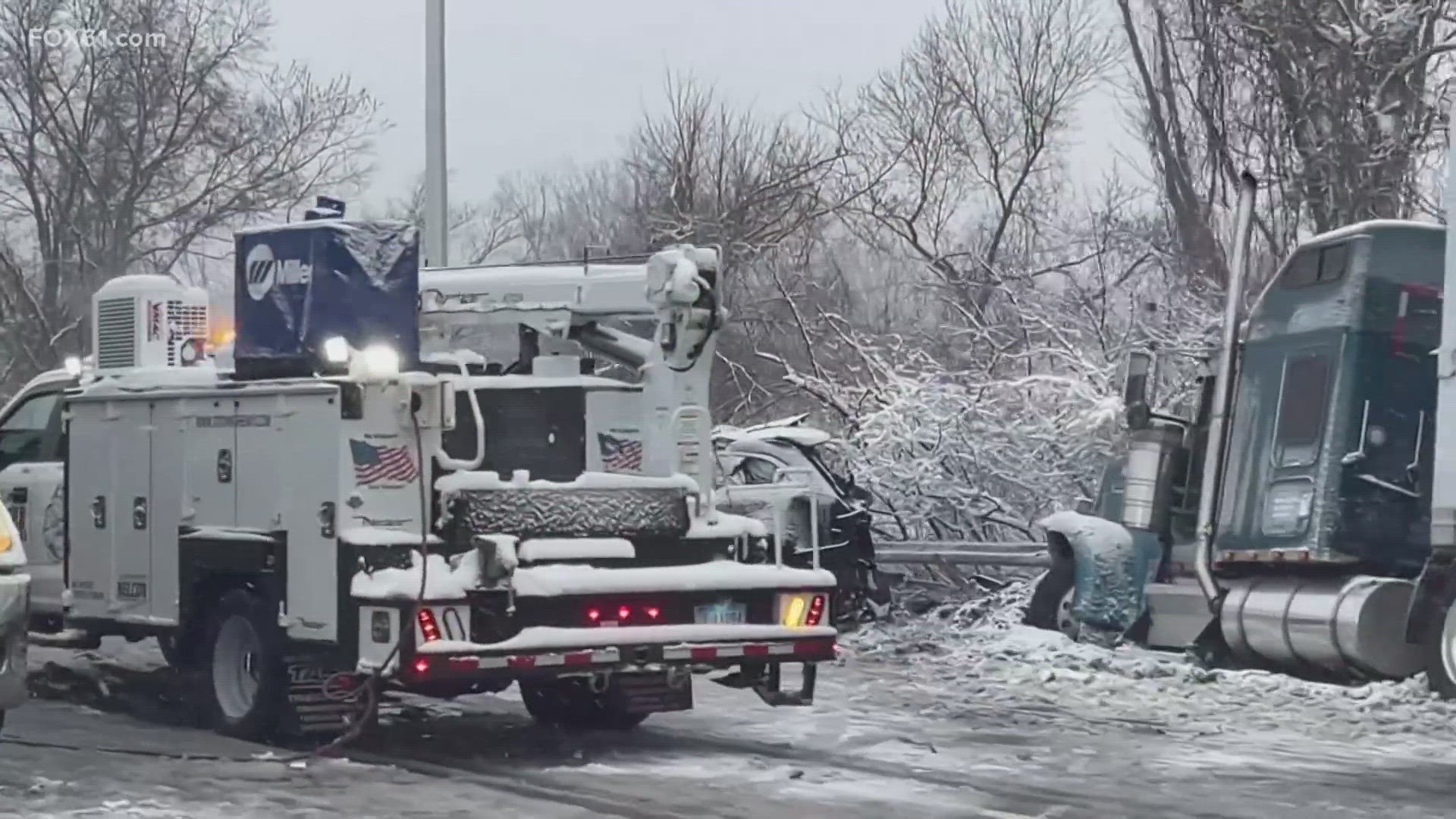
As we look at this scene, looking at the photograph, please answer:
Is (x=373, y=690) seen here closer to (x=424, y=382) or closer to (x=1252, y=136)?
(x=424, y=382)

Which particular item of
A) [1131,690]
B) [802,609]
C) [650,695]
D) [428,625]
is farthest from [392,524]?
[1131,690]

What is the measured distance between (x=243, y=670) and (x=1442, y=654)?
268 inches

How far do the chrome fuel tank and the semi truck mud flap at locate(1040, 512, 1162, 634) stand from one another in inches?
38.7

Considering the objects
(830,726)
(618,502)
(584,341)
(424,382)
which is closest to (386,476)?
(424,382)

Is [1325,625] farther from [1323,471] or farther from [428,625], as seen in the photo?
[428,625]

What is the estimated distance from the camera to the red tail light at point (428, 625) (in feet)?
32.3

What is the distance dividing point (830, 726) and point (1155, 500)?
4.06m

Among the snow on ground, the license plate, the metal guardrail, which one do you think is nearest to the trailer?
the snow on ground

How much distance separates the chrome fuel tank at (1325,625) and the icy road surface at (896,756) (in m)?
0.20

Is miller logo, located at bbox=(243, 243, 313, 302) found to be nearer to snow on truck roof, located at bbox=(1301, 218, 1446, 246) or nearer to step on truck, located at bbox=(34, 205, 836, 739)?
step on truck, located at bbox=(34, 205, 836, 739)

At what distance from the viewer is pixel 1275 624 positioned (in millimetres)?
13625

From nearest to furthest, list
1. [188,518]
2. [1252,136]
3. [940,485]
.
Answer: [188,518] < [940,485] < [1252,136]

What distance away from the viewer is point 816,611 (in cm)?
1106

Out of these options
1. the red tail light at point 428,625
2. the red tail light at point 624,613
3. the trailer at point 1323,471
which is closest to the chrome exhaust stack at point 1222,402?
the trailer at point 1323,471
